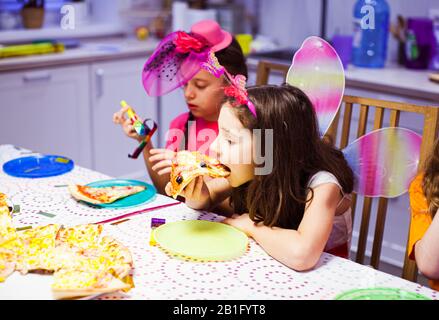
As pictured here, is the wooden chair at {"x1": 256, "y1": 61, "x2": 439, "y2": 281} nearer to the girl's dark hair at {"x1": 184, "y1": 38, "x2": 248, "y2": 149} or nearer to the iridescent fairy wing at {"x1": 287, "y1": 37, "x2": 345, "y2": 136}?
the iridescent fairy wing at {"x1": 287, "y1": 37, "x2": 345, "y2": 136}

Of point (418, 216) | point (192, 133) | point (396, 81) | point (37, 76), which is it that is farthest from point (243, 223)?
point (37, 76)

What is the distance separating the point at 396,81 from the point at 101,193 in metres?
1.45

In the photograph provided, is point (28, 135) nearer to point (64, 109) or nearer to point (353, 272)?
point (64, 109)

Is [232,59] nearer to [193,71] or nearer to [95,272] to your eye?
[193,71]

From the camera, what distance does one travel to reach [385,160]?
132 cm

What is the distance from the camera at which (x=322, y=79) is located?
1.38 metres

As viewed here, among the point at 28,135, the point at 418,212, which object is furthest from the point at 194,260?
the point at 28,135

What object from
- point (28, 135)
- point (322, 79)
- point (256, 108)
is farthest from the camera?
point (28, 135)

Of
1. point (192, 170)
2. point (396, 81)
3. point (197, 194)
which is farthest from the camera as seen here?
point (396, 81)

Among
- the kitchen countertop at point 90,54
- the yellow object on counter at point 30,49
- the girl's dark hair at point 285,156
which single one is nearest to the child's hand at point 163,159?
the girl's dark hair at point 285,156

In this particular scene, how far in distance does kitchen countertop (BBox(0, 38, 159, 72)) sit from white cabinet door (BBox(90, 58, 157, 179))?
0.16 feet

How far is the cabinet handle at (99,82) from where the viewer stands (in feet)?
9.44

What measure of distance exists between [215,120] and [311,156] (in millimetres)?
501

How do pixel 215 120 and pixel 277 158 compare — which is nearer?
pixel 277 158
